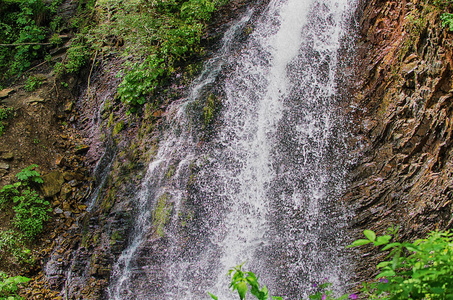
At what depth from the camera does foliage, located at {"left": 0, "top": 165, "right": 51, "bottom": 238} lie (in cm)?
534

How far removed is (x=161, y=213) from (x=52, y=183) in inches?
107

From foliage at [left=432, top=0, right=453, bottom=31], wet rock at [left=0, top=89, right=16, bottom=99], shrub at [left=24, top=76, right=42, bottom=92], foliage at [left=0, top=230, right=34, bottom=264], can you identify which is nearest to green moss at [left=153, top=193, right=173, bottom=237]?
foliage at [left=0, top=230, right=34, bottom=264]

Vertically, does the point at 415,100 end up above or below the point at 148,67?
below

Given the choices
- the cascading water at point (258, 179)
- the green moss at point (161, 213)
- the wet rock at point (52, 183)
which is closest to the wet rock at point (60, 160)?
the wet rock at point (52, 183)

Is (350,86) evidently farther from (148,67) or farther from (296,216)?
(148,67)

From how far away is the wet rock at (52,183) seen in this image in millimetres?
5781

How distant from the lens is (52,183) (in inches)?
232

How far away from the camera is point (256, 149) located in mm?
4984

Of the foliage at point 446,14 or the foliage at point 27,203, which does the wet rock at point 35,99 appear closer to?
the foliage at point 27,203

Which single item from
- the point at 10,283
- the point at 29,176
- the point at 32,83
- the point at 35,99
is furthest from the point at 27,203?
the point at 10,283

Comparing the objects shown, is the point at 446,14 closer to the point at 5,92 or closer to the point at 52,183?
the point at 52,183

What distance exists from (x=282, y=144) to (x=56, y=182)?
4.71m

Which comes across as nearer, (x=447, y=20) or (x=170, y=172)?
(x=447, y=20)

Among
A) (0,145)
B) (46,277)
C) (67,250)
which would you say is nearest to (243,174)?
(67,250)
